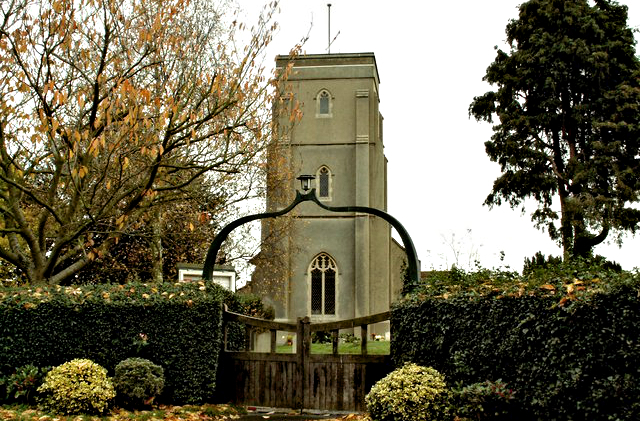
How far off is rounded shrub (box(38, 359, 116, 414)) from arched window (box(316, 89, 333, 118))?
27.0 metres

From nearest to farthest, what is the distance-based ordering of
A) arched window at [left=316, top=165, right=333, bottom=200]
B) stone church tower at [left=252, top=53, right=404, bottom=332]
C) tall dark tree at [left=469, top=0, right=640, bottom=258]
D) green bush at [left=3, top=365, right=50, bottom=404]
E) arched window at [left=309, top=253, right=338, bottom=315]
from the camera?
green bush at [left=3, top=365, right=50, bottom=404] → tall dark tree at [left=469, top=0, right=640, bottom=258] → stone church tower at [left=252, top=53, right=404, bottom=332] → arched window at [left=309, top=253, right=338, bottom=315] → arched window at [left=316, top=165, right=333, bottom=200]

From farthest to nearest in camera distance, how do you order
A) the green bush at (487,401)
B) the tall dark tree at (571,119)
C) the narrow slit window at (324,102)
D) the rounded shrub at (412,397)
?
the narrow slit window at (324,102) → the tall dark tree at (571,119) → the rounded shrub at (412,397) → the green bush at (487,401)

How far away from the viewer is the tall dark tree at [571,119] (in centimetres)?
3055

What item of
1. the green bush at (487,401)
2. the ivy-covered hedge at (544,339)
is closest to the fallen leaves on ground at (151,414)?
the ivy-covered hedge at (544,339)

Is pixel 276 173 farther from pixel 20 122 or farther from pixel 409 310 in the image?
pixel 409 310

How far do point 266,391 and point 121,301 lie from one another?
10.1ft

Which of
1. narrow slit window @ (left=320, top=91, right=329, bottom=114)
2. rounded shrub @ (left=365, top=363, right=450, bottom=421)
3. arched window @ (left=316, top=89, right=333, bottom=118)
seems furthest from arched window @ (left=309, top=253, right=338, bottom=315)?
rounded shrub @ (left=365, top=363, right=450, bottom=421)

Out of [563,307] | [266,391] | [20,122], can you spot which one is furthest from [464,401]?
[20,122]

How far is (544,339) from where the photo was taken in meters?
8.76

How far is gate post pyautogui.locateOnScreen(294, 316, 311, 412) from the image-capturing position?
41.5ft

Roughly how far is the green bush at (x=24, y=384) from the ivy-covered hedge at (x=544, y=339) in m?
6.02

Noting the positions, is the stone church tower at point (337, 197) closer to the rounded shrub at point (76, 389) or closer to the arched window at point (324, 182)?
the arched window at point (324, 182)

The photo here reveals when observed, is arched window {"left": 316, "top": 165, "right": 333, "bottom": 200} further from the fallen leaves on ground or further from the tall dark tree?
the fallen leaves on ground

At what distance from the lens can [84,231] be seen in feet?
43.7
